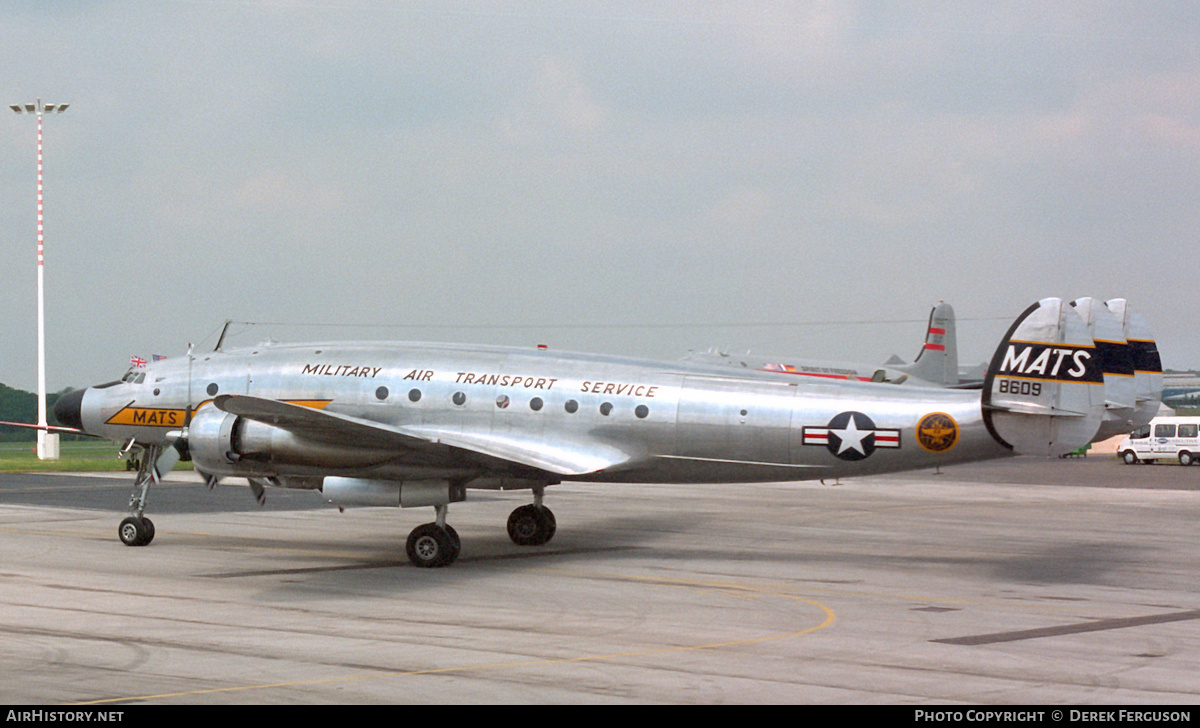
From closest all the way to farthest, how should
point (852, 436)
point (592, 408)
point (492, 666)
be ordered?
1. point (492, 666)
2. point (852, 436)
3. point (592, 408)

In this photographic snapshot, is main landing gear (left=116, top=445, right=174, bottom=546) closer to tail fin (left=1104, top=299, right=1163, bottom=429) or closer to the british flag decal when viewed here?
the british flag decal

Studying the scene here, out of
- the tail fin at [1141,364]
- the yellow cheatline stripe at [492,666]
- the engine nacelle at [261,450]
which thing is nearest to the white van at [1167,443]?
the tail fin at [1141,364]

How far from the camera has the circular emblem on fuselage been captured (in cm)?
1959

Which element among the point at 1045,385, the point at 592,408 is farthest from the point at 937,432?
the point at 592,408

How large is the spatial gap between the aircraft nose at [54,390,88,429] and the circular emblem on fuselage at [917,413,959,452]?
17124 mm

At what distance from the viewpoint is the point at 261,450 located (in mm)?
19688

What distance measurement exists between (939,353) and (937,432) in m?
45.1

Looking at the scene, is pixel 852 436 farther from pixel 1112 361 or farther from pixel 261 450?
pixel 261 450

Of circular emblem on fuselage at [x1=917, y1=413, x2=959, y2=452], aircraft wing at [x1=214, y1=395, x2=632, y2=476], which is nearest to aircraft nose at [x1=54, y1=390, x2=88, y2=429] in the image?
aircraft wing at [x1=214, y1=395, x2=632, y2=476]

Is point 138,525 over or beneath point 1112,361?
beneath

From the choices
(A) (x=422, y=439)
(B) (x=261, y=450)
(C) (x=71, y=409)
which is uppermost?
(C) (x=71, y=409)
